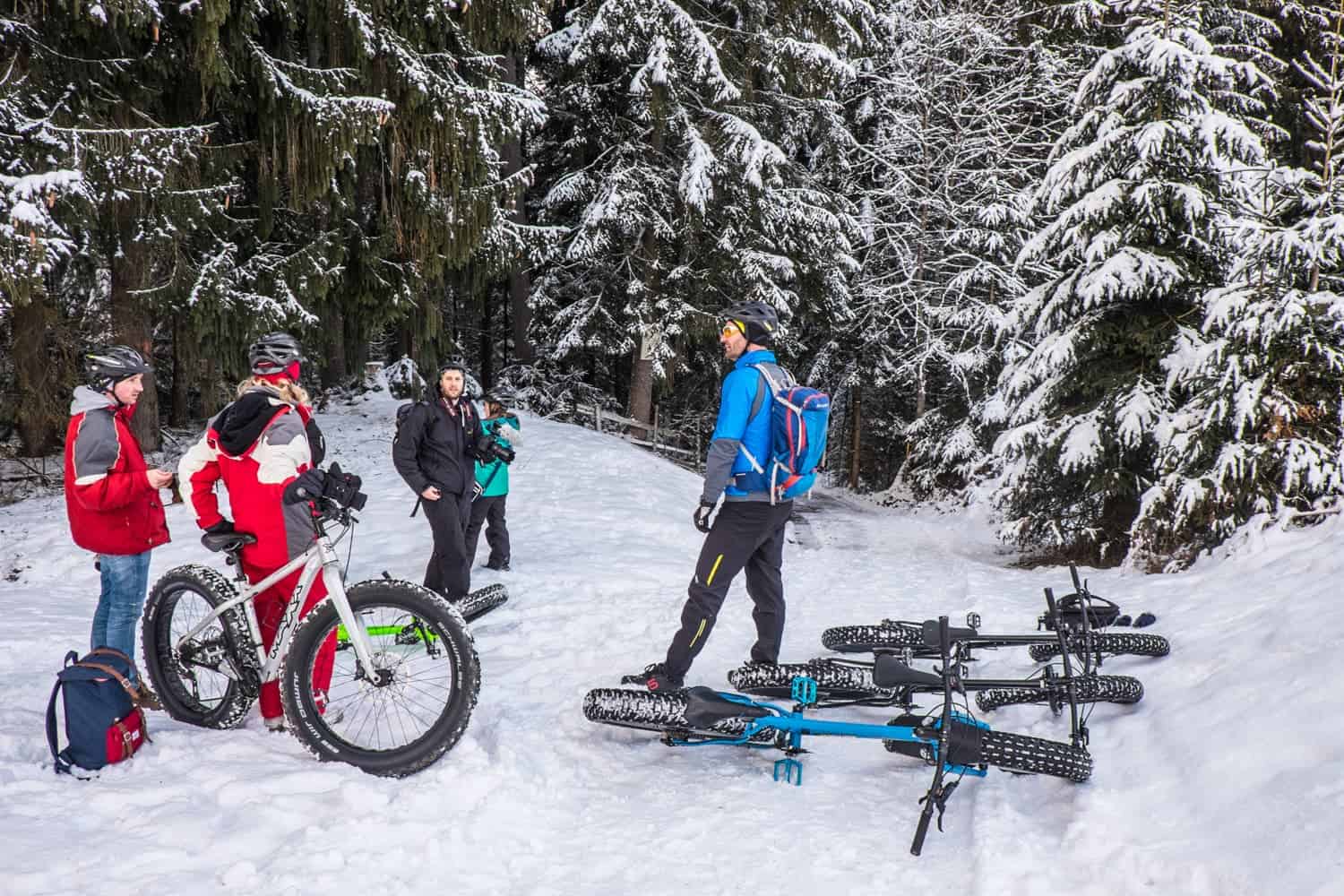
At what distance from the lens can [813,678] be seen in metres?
4.77

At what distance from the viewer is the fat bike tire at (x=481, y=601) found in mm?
6820

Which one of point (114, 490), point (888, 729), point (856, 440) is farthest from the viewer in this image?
point (856, 440)

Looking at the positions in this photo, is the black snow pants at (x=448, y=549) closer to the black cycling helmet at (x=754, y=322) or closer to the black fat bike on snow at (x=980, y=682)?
the black fat bike on snow at (x=980, y=682)

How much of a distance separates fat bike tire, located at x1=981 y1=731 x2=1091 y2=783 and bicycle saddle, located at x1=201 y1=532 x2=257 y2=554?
3789 millimetres

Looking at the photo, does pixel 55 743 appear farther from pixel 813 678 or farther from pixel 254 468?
pixel 813 678

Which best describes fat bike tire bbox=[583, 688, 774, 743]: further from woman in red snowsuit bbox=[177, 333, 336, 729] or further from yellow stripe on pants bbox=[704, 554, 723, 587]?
woman in red snowsuit bbox=[177, 333, 336, 729]

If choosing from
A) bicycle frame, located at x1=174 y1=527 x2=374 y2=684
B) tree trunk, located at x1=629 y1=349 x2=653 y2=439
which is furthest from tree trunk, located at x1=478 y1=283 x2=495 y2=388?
→ bicycle frame, located at x1=174 y1=527 x2=374 y2=684

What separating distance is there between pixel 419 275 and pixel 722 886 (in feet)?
36.2

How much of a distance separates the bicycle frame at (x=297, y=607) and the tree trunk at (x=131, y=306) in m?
6.86

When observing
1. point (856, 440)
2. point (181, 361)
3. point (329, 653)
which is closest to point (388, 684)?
point (329, 653)

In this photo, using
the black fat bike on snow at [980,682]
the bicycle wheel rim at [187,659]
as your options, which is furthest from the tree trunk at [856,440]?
the bicycle wheel rim at [187,659]

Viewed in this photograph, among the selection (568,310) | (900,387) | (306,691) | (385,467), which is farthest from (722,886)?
(900,387)

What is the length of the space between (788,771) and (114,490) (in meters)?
3.91

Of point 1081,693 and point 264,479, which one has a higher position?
point 264,479
